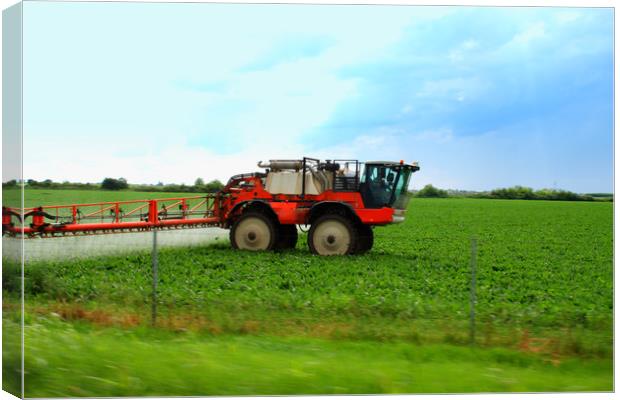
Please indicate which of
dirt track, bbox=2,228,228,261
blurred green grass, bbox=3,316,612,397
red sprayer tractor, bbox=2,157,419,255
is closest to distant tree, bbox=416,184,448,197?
red sprayer tractor, bbox=2,157,419,255

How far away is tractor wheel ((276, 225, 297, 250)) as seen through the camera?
14727mm

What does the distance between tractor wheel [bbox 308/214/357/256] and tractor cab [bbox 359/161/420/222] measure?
1.95 feet

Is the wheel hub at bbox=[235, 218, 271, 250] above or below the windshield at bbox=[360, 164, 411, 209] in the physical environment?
below

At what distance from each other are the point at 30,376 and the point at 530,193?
824 cm

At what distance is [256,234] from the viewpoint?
48.3 feet

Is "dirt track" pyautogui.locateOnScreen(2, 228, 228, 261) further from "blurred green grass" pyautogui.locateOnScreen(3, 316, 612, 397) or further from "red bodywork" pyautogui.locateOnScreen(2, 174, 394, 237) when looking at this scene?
"blurred green grass" pyautogui.locateOnScreen(3, 316, 612, 397)

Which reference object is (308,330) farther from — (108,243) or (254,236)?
(254,236)

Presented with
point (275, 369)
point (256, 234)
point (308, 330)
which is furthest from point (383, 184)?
point (275, 369)

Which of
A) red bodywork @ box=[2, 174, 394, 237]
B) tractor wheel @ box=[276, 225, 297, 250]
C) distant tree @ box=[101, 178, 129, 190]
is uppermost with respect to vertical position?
distant tree @ box=[101, 178, 129, 190]

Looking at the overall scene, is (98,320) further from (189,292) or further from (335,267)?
(335,267)

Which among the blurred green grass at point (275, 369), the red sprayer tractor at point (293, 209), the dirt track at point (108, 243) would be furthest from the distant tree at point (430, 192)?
the blurred green grass at point (275, 369)

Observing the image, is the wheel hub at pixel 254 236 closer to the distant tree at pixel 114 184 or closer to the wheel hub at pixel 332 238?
the wheel hub at pixel 332 238

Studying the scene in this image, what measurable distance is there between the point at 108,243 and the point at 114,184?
5.66 feet

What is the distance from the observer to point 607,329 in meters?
7.55
